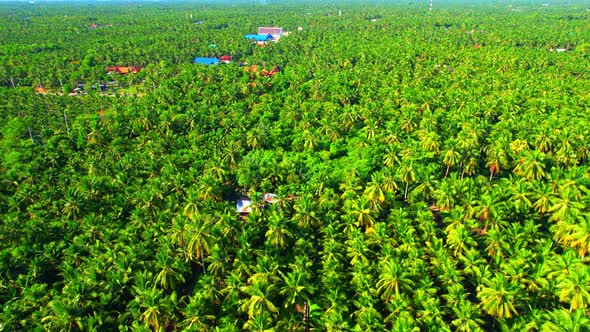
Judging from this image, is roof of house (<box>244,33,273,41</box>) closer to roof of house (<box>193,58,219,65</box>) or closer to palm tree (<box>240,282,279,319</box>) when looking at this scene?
roof of house (<box>193,58,219,65</box>)

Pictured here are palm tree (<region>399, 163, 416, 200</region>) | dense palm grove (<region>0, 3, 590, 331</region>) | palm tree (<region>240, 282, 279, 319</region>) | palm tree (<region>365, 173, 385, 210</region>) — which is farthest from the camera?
palm tree (<region>399, 163, 416, 200</region>)

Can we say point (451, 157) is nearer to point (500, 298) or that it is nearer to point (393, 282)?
point (500, 298)

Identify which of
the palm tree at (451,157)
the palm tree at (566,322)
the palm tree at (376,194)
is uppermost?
the palm tree at (451,157)

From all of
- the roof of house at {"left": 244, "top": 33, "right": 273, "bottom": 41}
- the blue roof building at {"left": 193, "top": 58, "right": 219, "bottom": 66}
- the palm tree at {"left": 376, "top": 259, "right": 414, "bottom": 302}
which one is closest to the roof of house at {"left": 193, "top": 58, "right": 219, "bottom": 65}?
the blue roof building at {"left": 193, "top": 58, "right": 219, "bottom": 66}

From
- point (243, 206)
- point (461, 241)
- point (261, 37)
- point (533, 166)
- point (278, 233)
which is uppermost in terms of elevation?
point (261, 37)

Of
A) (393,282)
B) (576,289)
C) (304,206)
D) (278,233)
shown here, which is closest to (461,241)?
(393,282)

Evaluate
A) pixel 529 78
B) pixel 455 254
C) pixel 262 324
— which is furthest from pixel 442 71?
pixel 262 324

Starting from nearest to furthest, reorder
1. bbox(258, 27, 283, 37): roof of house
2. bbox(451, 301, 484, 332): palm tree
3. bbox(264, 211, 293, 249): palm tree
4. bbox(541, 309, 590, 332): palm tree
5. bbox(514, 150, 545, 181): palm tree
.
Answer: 1. bbox(541, 309, 590, 332): palm tree
2. bbox(451, 301, 484, 332): palm tree
3. bbox(264, 211, 293, 249): palm tree
4. bbox(514, 150, 545, 181): palm tree
5. bbox(258, 27, 283, 37): roof of house

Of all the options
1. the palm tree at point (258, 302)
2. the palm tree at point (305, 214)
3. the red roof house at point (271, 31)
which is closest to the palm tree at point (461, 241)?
the palm tree at point (305, 214)

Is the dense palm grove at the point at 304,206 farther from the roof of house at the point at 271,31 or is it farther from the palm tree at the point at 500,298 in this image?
the roof of house at the point at 271,31
